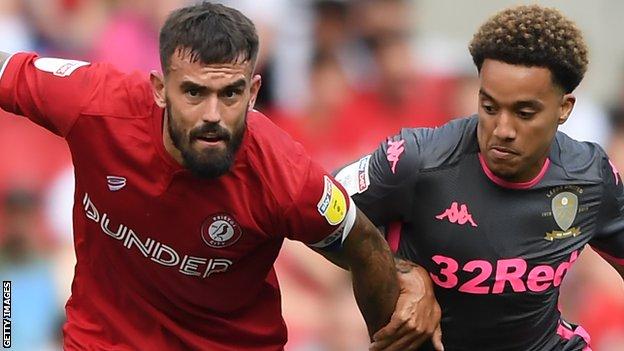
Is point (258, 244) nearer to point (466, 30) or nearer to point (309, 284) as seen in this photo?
point (309, 284)

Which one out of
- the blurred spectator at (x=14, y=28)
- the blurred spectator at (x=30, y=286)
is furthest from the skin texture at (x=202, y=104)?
the blurred spectator at (x=14, y=28)

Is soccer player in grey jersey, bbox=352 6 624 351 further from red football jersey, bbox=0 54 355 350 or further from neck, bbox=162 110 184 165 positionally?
neck, bbox=162 110 184 165

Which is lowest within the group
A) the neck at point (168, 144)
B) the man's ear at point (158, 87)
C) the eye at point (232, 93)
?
the neck at point (168, 144)

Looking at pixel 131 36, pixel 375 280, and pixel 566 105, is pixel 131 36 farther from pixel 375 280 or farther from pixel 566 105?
pixel 566 105

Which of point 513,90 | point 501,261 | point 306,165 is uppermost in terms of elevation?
point 513,90

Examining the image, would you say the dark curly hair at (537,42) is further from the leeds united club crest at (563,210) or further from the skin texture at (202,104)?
the skin texture at (202,104)

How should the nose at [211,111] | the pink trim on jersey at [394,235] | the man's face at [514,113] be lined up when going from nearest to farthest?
the nose at [211,111] < the man's face at [514,113] < the pink trim on jersey at [394,235]

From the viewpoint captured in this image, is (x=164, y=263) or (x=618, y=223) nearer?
(x=164, y=263)

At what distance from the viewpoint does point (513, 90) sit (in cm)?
501

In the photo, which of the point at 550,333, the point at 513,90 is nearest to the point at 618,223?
the point at 550,333

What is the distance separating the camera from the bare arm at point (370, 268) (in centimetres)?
505

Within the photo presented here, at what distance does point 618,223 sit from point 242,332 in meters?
1.60

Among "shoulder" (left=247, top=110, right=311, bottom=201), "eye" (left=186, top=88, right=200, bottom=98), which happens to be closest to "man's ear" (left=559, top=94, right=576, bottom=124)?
"shoulder" (left=247, top=110, right=311, bottom=201)

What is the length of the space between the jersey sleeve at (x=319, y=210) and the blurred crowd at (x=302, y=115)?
2818 millimetres
